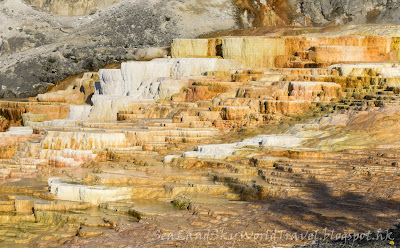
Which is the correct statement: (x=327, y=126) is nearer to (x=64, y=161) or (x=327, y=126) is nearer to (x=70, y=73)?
(x=64, y=161)

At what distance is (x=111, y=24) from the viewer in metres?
31.7

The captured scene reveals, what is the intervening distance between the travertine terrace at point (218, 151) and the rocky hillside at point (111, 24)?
6960 mm

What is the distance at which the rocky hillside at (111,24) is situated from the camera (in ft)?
92.1

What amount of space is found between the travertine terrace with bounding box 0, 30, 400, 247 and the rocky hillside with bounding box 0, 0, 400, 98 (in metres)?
6.96

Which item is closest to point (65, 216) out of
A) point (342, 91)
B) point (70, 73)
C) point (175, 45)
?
point (342, 91)

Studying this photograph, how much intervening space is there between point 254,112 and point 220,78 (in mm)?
2777

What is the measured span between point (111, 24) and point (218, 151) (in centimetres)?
2095

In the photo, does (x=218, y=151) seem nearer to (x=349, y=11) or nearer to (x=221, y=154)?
(x=221, y=154)

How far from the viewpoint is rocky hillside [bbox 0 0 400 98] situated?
2806cm

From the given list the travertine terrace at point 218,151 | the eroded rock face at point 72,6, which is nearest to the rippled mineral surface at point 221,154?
the travertine terrace at point 218,151

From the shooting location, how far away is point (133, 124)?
49.6 ft

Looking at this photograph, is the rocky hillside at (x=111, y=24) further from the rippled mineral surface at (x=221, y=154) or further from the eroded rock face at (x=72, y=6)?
the rippled mineral surface at (x=221, y=154)

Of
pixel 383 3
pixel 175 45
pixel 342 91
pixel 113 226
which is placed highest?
pixel 383 3

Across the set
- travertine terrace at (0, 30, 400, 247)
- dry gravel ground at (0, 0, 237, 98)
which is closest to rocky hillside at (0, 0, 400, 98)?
dry gravel ground at (0, 0, 237, 98)
